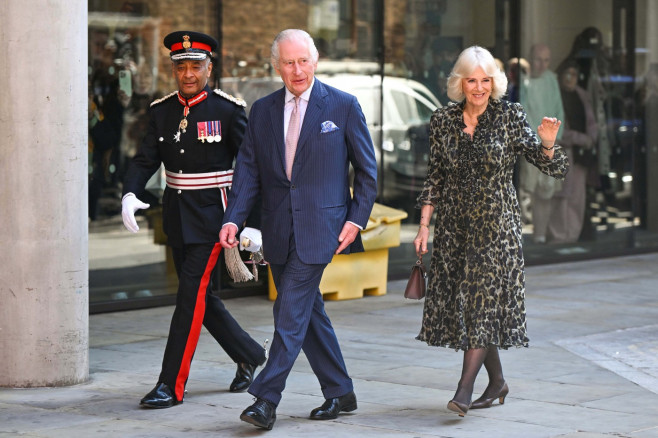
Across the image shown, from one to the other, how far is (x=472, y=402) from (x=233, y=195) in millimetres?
1559

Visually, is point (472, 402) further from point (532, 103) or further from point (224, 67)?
point (532, 103)

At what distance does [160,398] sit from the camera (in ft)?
21.6

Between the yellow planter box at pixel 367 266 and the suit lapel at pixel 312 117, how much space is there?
14.6ft

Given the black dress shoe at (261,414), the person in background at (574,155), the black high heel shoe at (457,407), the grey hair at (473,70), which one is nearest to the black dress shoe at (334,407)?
the black dress shoe at (261,414)

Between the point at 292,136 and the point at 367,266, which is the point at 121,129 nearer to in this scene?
the point at 367,266

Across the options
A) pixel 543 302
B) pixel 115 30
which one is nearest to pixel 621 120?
pixel 543 302

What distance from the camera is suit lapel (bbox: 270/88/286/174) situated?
622 centimetres

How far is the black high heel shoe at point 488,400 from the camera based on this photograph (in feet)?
21.3

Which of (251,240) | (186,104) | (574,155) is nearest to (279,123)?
(251,240)

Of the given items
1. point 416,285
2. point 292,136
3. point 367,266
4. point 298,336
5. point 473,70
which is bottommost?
point 367,266

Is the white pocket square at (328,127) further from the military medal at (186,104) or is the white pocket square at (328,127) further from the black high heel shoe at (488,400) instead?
the black high heel shoe at (488,400)

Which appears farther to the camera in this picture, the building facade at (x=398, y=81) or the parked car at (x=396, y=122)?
the parked car at (x=396, y=122)

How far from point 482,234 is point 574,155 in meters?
7.85

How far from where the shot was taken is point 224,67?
10.9 m
